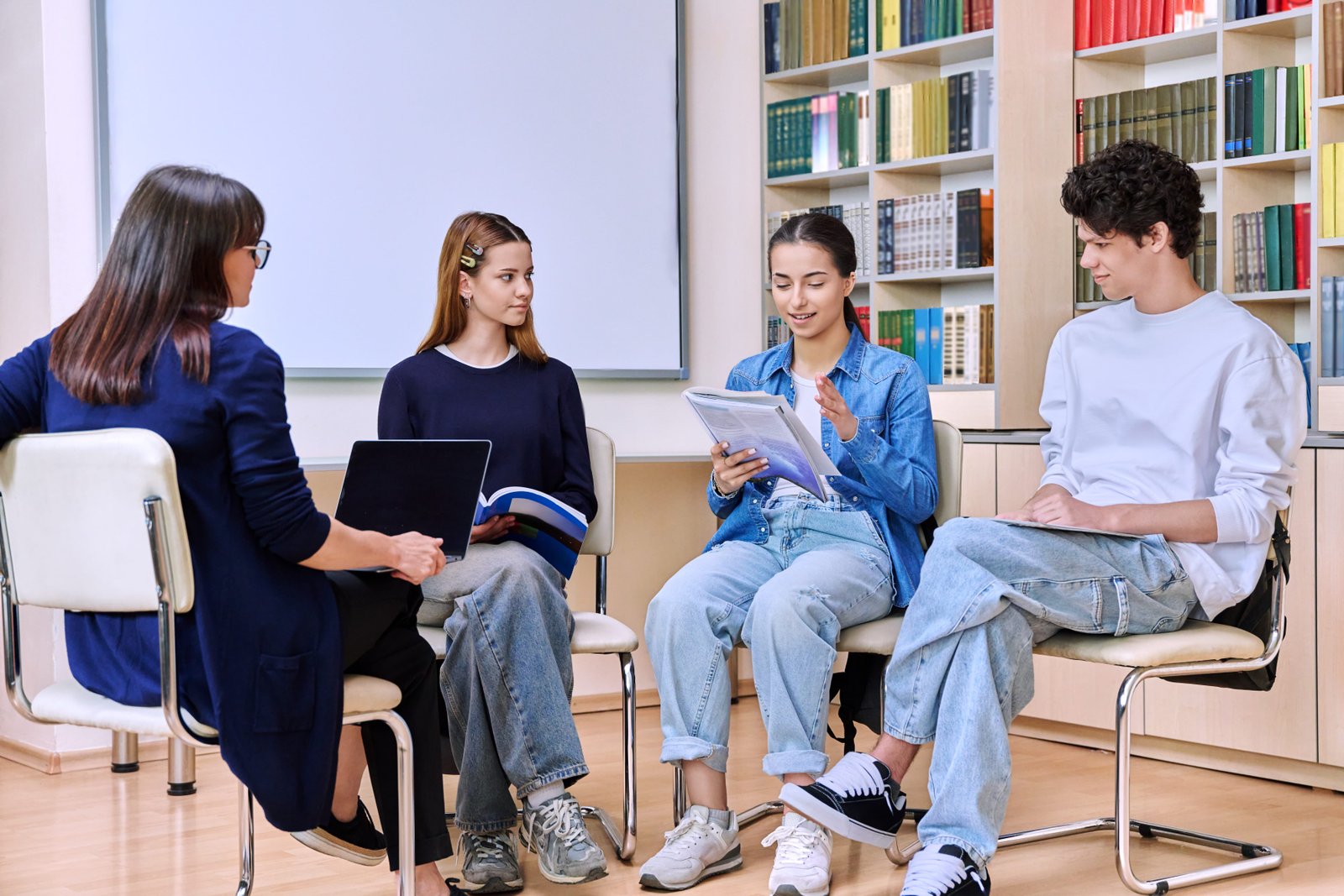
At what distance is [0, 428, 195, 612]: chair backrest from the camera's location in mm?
1554

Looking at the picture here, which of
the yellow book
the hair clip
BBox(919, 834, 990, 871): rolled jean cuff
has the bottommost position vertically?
BBox(919, 834, 990, 871): rolled jean cuff

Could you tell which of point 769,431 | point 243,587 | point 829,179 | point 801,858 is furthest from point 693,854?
point 829,179

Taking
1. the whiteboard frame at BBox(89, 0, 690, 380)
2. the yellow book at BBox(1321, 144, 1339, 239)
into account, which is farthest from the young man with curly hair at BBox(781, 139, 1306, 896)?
the whiteboard frame at BBox(89, 0, 690, 380)

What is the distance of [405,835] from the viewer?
181cm

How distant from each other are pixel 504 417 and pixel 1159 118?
1.89 meters

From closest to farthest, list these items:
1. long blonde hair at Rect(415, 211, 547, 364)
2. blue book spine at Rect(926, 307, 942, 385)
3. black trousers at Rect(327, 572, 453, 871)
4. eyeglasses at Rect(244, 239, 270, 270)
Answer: eyeglasses at Rect(244, 239, 270, 270), black trousers at Rect(327, 572, 453, 871), long blonde hair at Rect(415, 211, 547, 364), blue book spine at Rect(926, 307, 942, 385)

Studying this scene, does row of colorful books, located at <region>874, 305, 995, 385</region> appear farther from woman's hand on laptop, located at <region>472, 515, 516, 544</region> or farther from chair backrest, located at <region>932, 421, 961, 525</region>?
woman's hand on laptop, located at <region>472, 515, 516, 544</region>

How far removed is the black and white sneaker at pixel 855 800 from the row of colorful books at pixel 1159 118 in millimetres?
1945

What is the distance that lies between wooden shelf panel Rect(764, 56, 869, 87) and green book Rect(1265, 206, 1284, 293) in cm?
119

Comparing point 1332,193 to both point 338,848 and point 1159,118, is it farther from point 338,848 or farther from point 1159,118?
point 338,848

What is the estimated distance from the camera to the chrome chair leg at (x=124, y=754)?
310 centimetres

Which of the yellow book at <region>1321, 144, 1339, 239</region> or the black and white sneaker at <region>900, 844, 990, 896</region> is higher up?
the yellow book at <region>1321, 144, 1339, 239</region>

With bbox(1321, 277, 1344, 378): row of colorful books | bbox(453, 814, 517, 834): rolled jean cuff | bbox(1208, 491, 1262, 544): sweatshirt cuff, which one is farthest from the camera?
bbox(1321, 277, 1344, 378): row of colorful books

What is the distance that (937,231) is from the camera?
3.74 m
